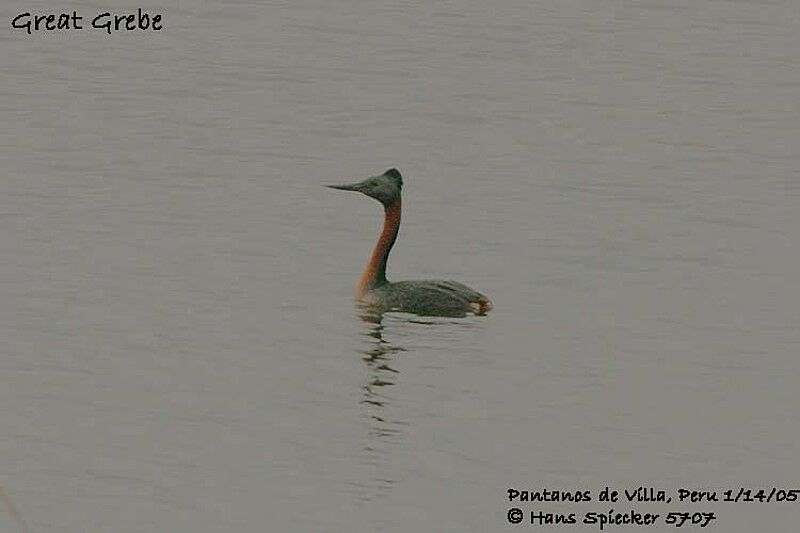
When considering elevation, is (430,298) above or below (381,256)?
below

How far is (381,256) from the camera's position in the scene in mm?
22562

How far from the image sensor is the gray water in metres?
15.9

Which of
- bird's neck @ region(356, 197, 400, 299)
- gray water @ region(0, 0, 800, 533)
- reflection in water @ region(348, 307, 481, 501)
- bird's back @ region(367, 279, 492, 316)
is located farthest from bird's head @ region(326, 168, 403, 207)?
reflection in water @ region(348, 307, 481, 501)

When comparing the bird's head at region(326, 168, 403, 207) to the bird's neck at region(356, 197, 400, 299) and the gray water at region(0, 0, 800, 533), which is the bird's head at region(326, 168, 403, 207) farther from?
the gray water at region(0, 0, 800, 533)

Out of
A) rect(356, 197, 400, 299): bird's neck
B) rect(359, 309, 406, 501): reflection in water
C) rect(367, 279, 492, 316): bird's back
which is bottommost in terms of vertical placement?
rect(359, 309, 406, 501): reflection in water

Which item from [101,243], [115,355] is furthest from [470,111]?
[115,355]

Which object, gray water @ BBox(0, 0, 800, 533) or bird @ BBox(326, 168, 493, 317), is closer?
gray water @ BBox(0, 0, 800, 533)

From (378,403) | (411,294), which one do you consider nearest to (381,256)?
(411,294)

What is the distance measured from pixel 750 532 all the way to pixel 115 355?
18.6 feet

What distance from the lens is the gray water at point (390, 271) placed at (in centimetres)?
1595

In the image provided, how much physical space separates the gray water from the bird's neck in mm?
225

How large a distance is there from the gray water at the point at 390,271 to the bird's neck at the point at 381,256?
0.74 feet

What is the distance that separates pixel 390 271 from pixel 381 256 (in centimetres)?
135

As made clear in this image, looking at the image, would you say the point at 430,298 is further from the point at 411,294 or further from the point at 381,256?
the point at 381,256
